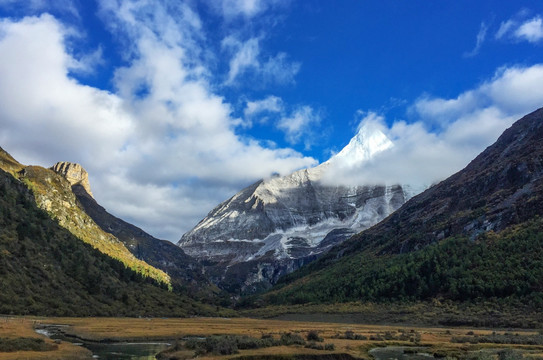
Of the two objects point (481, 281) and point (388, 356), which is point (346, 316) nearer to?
point (481, 281)

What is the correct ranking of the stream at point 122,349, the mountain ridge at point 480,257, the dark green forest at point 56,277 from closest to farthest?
the stream at point 122,349
the dark green forest at point 56,277
the mountain ridge at point 480,257

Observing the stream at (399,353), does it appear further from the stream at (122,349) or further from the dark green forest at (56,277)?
the dark green forest at (56,277)

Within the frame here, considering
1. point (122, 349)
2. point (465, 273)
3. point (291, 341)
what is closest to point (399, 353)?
point (291, 341)

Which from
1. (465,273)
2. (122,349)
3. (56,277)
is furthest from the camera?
(56,277)

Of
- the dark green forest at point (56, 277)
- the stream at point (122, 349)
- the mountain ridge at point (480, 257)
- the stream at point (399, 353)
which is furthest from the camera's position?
the mountain ridge at point (480, 257)

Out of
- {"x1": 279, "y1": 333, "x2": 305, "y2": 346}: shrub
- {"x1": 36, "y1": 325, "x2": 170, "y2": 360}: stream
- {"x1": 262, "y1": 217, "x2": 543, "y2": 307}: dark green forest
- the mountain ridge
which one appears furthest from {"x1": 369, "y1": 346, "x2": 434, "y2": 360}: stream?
the mountain ridge

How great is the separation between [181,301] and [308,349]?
15061 cm

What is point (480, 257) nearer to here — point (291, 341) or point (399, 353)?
point (399, 353)

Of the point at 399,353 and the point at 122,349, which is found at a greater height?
the point at 122,349

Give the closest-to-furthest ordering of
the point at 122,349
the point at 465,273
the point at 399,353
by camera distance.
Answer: the point at 399,353 → the point at 122,349 → the point at 465,273

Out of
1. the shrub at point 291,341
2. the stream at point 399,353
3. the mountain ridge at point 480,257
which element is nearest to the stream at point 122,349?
the shrub at point 291,341

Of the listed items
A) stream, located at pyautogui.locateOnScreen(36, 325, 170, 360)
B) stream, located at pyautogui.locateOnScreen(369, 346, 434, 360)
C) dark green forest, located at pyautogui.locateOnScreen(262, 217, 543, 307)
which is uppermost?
dark green forest, located at pyautogui.locateOnScreen(262, 217, 543, 307)

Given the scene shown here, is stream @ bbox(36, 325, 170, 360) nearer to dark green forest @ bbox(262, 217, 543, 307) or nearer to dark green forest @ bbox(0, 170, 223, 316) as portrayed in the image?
dark green forest @ bbox(0, 170, 223, 316)

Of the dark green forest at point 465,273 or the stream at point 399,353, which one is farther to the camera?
the dark green forest at point 465,273
